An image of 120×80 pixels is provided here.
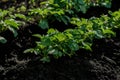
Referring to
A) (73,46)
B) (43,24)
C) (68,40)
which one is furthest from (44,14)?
(73,46)

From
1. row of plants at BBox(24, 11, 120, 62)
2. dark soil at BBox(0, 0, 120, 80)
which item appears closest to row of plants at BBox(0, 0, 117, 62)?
row of plants at BBox(24, 11, 120, 62)

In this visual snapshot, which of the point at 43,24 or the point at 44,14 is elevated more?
the point at 44,14

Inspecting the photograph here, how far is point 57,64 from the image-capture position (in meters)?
4.75

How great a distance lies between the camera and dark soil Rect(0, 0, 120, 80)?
4.52 meters

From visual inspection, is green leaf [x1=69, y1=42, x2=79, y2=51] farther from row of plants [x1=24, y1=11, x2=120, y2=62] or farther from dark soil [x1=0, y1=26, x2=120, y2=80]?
dark soil [x1=0, y1=26, x2=120, y2=80]

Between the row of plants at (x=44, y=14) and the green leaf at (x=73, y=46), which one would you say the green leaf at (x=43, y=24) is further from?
the green leaf at (x=73, y=46)

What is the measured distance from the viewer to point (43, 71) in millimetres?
4547

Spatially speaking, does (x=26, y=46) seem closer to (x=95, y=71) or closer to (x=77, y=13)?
(x=95, y=71)

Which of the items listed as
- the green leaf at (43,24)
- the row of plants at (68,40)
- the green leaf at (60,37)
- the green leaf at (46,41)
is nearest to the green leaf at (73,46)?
the row of plants at (68,40)

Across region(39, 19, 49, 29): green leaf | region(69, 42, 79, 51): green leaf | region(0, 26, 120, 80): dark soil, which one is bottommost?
region(0, 26, 120, 80): dark soil

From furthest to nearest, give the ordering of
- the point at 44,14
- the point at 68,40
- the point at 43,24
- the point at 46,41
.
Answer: the point at 44,14 → the point at 43,24 → the point at 68,40 → the point at 46,41

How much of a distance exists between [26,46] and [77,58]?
0.99 m

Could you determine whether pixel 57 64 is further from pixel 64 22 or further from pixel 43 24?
pixel 64 22

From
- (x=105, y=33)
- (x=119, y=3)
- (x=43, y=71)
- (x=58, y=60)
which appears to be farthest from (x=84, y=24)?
(x=119, y=3)
